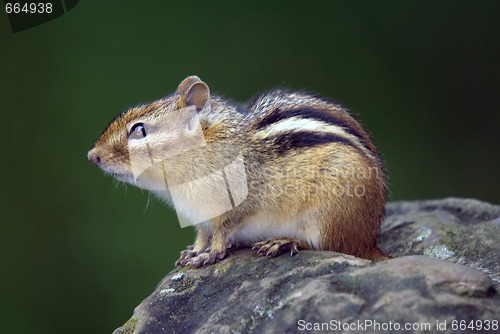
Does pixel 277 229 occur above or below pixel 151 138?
below

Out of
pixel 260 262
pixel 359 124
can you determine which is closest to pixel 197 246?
pixel 260 262

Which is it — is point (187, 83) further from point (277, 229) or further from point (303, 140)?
point (277, 229)

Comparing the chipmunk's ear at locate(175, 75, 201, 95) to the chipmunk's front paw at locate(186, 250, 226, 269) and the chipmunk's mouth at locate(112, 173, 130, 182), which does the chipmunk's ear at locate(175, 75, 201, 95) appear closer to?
the chipmunk's mouth at locate(112, 173, 130, 182)

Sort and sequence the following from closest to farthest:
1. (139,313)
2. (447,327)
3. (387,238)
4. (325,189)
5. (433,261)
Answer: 1. (447,327)
2. (433,261)
3. (139,313)
4. (325,189)
5. (387,238)

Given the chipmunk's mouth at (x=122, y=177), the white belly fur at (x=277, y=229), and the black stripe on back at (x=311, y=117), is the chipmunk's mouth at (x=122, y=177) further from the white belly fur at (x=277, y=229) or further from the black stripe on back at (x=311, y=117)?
the black stripe on back at (x=311, y=117)

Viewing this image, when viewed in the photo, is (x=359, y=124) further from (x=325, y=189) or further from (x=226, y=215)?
(x=226, y=215)

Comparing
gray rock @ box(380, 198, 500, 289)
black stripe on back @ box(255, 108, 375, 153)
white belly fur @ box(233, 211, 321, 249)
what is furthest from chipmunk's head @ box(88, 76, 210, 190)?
gray rock @ box(380, 198, 500, 289)

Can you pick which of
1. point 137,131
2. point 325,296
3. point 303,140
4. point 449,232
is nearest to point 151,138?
point 137,131
